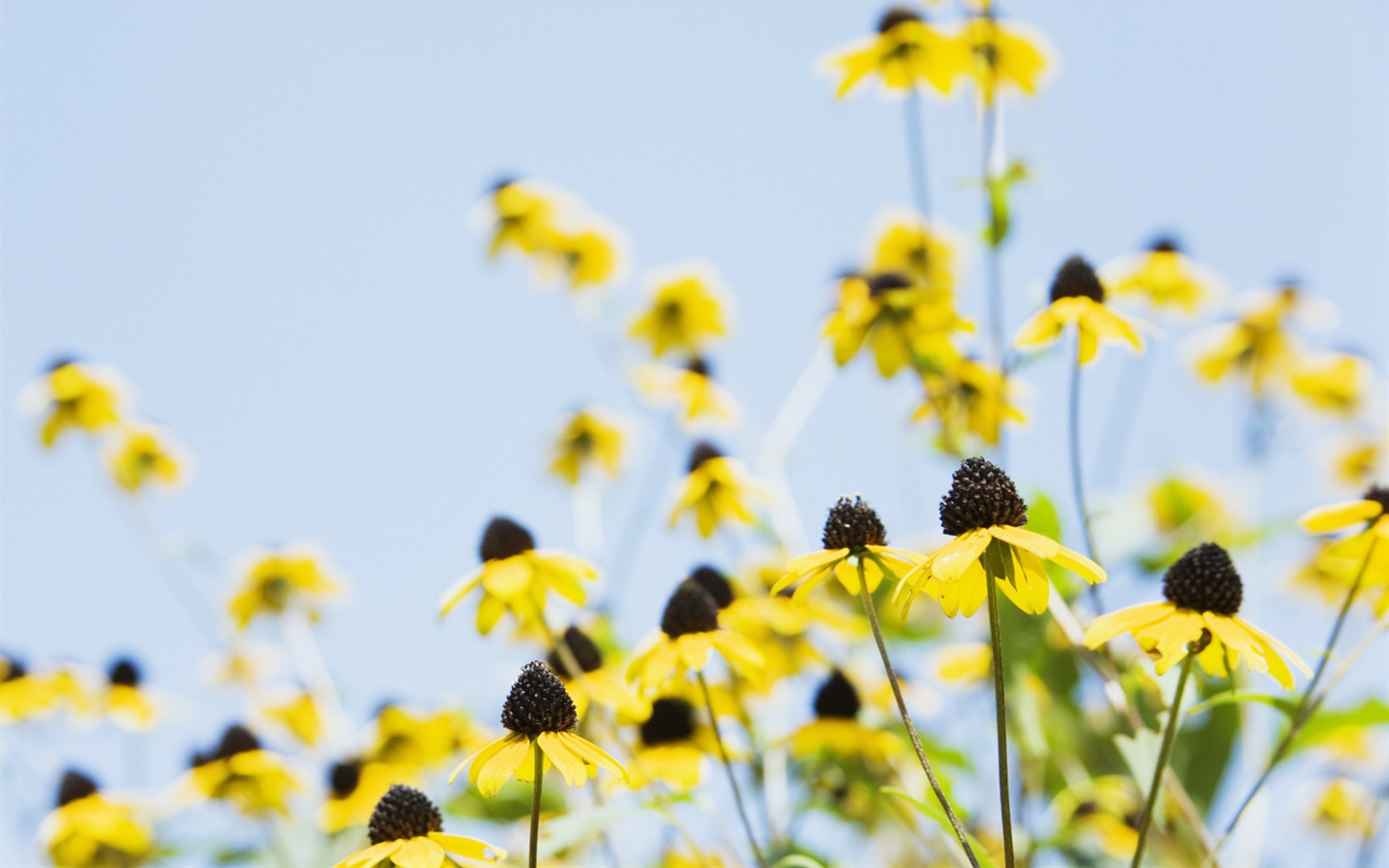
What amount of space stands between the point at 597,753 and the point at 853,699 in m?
1.28

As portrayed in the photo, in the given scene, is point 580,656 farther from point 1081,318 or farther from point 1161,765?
point 1161,765

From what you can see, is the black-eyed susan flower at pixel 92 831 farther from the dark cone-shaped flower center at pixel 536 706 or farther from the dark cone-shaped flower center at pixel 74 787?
the dark cone-shaped flower center at pixel 536 706

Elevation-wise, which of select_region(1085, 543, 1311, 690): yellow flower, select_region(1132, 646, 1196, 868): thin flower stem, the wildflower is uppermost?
the wildflower

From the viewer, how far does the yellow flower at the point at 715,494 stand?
2.96 metres

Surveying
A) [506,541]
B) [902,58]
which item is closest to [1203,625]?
[506,541]

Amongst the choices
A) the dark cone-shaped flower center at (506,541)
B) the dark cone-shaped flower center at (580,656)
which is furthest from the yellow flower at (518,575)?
the dark cone-shaped flower center at (580,656)

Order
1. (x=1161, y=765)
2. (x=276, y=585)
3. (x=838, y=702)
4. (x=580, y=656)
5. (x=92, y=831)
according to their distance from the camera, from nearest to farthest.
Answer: (x=1161, y=765) < (x=580, y=656) < (x=838, y=702) < (x=92, y=831) < (x=276, y=585)

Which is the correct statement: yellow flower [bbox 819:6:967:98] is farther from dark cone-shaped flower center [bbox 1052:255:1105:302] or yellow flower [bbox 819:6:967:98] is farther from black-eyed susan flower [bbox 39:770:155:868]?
black-eyed susan flower [bbox 39:770:155:868]

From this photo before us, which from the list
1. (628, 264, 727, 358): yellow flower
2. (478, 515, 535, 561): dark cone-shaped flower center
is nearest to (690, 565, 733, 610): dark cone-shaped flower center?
(478, 515, 535, 561): dark cone-shaped flower center

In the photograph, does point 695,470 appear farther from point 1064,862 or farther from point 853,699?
point 1064,862

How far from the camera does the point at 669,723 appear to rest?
2.49 meters

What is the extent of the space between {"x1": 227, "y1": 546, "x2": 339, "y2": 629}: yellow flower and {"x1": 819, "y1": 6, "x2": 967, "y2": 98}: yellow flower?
259 centimetres

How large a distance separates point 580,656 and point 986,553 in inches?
45.6

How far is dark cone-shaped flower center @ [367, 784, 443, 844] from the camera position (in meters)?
1.35
